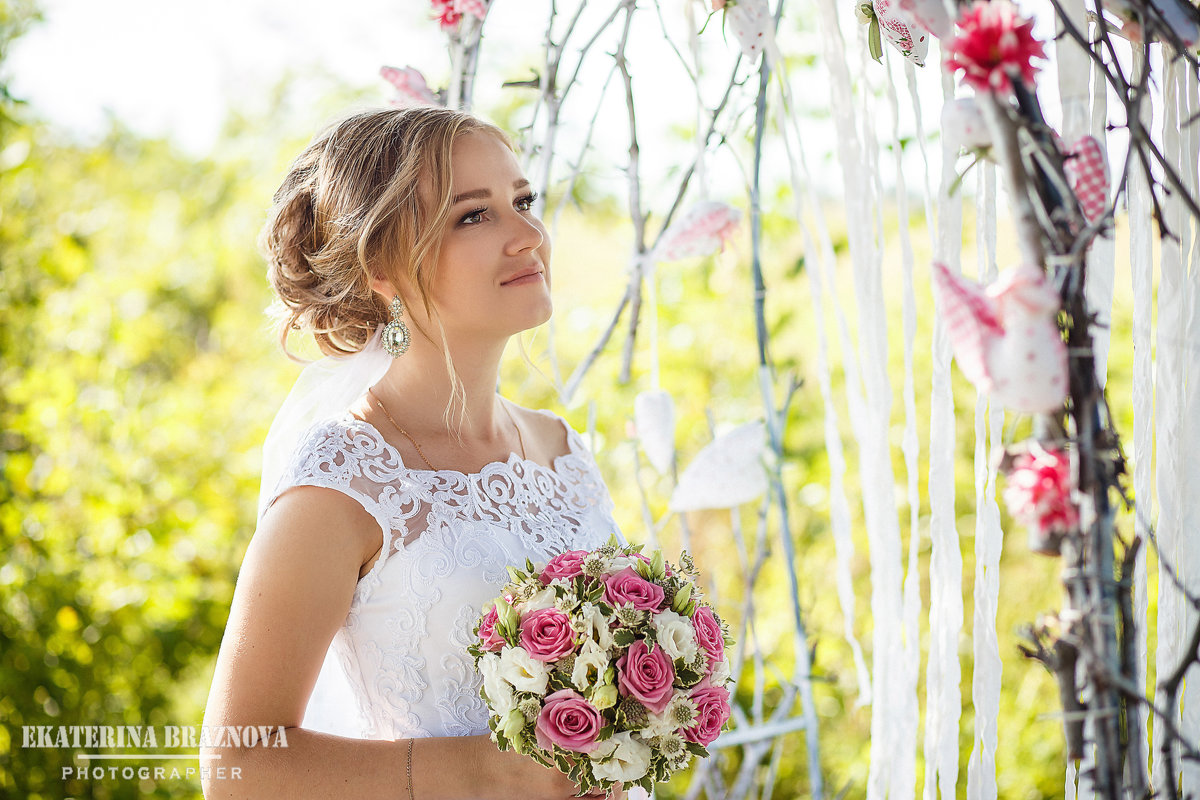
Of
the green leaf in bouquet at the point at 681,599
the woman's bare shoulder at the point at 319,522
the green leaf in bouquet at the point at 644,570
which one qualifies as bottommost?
the green leaf in bouquet at the point at 681,599

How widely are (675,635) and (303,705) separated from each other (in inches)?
21.6

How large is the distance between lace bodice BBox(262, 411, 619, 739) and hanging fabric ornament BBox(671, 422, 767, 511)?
457 mm

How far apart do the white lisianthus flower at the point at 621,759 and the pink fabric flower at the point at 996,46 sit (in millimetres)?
901

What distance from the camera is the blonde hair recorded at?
1.65m

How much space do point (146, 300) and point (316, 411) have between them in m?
3.06

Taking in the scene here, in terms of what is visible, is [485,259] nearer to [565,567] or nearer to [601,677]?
[565,567]

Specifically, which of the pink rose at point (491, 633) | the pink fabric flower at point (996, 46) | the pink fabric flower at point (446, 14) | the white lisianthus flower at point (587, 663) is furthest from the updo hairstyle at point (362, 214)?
the pink fabric flower at point (996, 46)

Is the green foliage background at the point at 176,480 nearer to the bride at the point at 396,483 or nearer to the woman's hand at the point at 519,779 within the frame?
the bride at the point at 396,483

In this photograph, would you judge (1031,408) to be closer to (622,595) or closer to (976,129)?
(976,129)

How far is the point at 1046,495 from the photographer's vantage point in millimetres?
740

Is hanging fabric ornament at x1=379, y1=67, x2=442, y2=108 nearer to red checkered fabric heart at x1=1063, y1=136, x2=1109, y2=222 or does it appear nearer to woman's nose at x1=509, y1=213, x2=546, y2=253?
woman's nose at x1=509, y1=213, x2=546, y2=253

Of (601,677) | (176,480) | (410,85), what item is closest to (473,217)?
(410,85)

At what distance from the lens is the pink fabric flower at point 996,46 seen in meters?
0.73

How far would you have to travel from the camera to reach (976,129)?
0.79 metres
